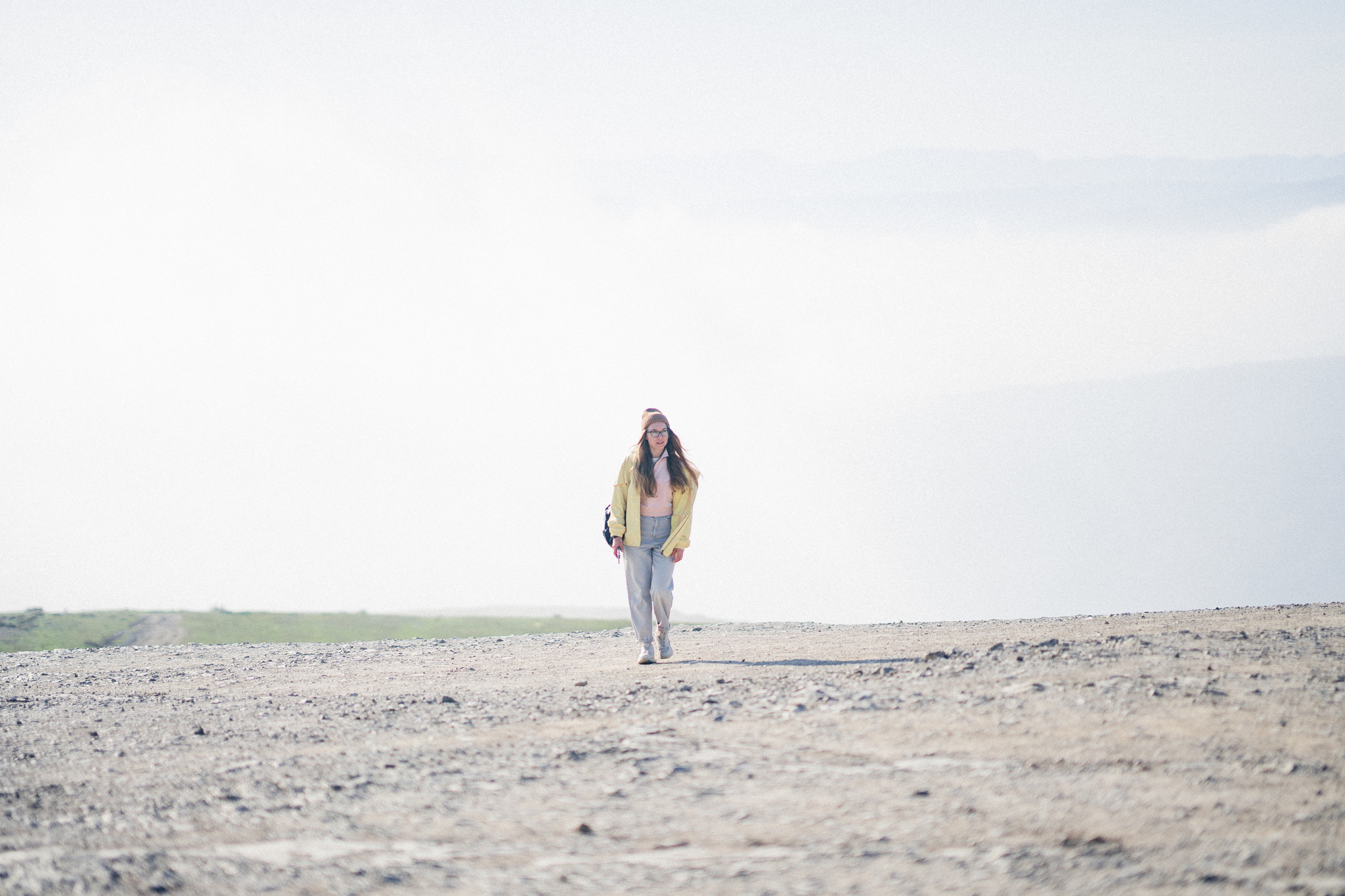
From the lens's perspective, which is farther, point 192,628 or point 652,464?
point 192,628

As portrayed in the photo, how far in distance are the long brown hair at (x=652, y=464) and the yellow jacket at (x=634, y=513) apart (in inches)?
2.5

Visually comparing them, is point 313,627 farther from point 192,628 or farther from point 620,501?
point 620,501

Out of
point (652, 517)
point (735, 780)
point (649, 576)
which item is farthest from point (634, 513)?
point (735, 780)

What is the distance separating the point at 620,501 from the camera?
1123 cm

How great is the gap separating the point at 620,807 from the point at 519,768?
1.09 m

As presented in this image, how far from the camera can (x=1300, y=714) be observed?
634 centimetres

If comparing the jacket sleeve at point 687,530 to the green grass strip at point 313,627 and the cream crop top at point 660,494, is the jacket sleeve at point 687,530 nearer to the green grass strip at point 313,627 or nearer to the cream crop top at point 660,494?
the cream crop top at point 660,494

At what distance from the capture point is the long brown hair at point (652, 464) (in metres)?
11.0

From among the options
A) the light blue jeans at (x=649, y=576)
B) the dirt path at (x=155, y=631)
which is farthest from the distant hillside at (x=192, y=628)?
the light blue jeans at (x=649, y=576)

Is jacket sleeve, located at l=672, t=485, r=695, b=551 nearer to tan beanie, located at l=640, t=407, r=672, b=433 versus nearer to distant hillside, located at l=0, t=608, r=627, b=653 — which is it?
tan beanie, located at l=640, t=407, r=672, b=433

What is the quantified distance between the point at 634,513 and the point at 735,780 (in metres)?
5.69

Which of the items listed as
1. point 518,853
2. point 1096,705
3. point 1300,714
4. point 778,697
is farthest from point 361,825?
point 1300,714

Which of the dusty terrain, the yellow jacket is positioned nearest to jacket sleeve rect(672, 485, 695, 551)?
the yellow jacket

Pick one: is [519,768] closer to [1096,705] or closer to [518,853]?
[518,853]
